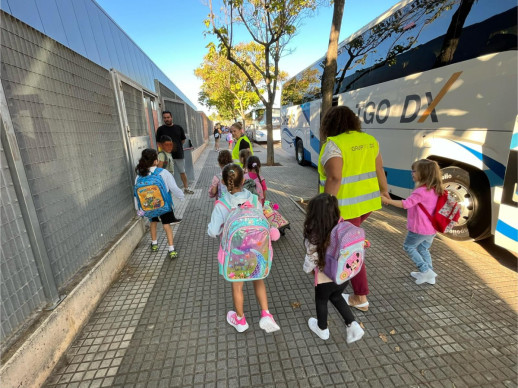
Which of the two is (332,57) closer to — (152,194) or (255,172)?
(255,172)

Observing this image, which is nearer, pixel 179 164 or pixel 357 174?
pixel 357 174

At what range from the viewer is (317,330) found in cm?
240

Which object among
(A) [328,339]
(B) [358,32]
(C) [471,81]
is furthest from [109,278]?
(B) [358,32]

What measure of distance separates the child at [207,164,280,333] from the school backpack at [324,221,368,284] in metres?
0.68

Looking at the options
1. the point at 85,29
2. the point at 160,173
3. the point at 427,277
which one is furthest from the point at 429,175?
the point at 85,29

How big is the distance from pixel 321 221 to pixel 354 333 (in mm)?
1119

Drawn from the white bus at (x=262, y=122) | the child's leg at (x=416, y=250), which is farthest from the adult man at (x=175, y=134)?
the white bus at (x=262, y=122)

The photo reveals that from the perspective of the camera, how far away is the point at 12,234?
77.9 inches

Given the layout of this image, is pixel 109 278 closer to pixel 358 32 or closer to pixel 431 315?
pixel 431 315

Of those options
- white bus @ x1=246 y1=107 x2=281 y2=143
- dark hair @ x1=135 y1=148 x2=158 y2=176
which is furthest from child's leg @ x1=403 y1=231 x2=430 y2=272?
white bus @ x1=246 y1=107 x2=281 y2=143

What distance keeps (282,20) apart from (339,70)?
2231 mm

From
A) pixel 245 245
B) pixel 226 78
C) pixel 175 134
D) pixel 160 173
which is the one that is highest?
pixel 226 78

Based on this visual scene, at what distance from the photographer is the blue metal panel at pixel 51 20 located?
2865 mm

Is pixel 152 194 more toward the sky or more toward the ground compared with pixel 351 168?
more toward the ground
